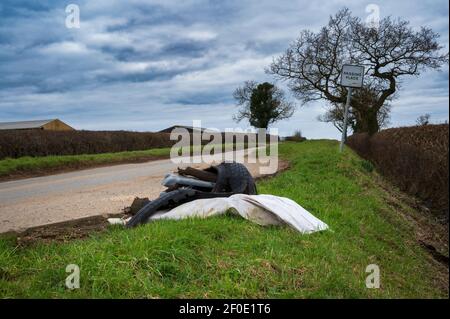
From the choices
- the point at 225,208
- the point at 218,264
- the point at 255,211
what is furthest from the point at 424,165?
the point at 218,264

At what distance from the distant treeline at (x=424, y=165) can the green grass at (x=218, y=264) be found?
10.0 feet

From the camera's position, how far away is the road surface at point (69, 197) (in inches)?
264

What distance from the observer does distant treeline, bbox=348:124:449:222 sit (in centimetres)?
891

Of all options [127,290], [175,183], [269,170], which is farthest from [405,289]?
[269,170]

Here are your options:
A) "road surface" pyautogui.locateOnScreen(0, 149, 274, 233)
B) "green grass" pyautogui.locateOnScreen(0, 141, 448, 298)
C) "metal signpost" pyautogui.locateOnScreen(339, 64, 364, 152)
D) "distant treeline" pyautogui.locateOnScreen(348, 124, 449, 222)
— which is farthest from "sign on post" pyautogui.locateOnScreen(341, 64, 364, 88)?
"green grass" pyautogui.locateOnScreen(0, 141, 448, 298)

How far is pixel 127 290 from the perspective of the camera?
343cm

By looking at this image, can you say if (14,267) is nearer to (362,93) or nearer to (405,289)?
(405,289)

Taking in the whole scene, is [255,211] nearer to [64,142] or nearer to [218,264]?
[218,264]

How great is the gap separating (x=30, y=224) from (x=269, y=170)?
336 inches

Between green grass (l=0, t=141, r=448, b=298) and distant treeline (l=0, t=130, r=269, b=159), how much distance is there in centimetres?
1454

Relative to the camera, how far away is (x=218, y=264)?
3984 mm

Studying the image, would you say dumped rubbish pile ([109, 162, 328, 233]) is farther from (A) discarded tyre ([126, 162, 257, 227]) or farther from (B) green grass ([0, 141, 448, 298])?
(B) green grass ([0, 141, 448, 298])

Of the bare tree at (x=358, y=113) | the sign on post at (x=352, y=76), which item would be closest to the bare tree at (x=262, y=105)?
the bare tree at (x=358, y=113)

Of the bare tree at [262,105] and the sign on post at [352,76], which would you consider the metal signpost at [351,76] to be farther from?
the bare tree at [262,105]
